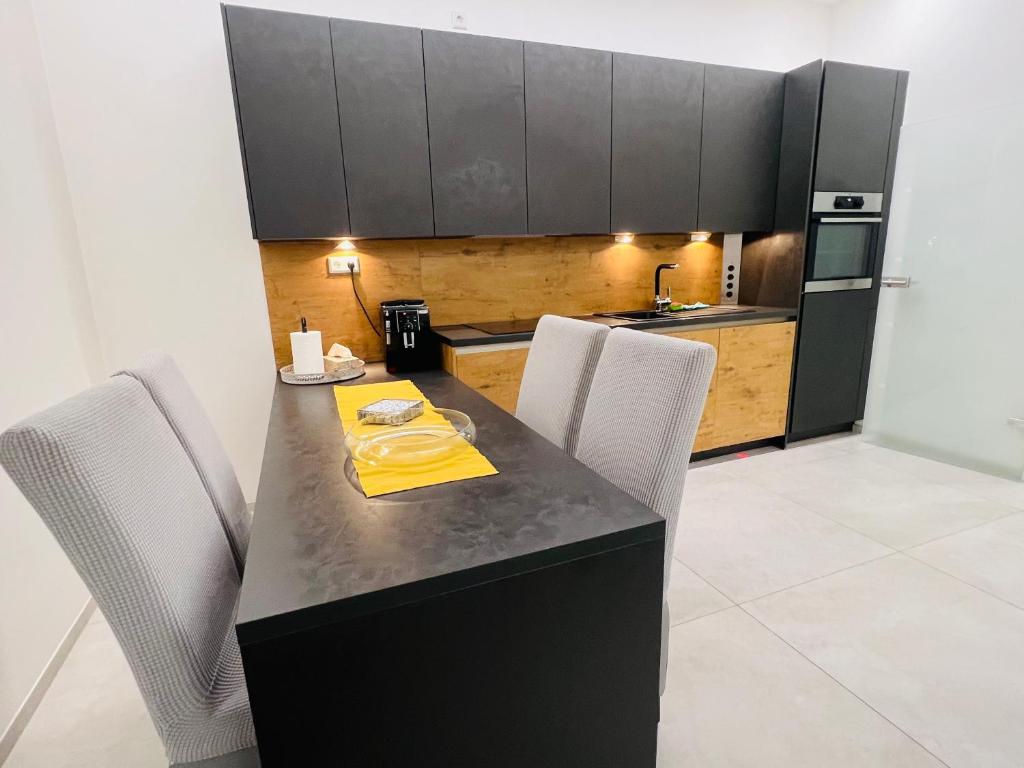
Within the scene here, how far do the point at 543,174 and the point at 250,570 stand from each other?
245cm

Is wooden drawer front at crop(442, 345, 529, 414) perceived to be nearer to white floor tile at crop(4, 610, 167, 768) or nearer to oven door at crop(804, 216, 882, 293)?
white floor tile at crop(4, 610, 167, 768)

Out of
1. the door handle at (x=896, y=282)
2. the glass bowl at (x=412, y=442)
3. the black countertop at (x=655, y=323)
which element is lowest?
the glass bowl at (x=412, y=442)

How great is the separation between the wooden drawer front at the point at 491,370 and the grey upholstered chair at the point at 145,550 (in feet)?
5.26

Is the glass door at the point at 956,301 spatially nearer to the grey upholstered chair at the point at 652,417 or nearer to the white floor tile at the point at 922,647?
the white floor tile at the point at 922,647

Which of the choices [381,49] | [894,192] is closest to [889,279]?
[894,192]

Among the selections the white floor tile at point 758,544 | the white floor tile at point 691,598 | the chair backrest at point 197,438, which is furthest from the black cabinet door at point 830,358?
the chair backrest at point 197,438

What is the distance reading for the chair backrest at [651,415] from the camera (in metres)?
1.14

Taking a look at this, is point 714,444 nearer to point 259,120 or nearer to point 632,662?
point 632,662

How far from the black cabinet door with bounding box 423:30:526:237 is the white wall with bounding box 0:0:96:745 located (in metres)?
1.54

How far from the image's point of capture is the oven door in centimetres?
319

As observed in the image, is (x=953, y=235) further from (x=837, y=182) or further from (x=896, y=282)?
(x=837, y=182)

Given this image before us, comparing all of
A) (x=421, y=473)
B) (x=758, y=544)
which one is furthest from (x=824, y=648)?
(x=421, y=473)

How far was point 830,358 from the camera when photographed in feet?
11.2

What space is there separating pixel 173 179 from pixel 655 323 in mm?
2454
